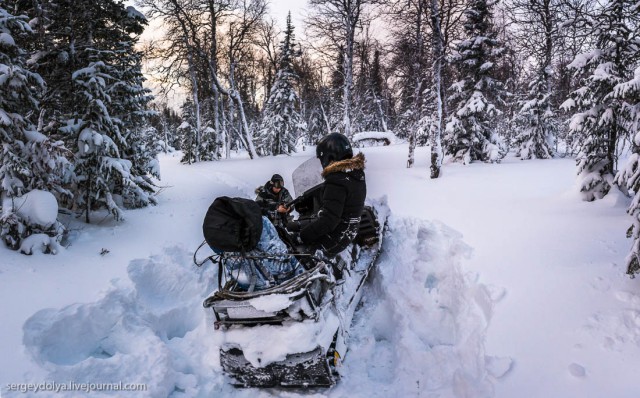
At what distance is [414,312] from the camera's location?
191 inches

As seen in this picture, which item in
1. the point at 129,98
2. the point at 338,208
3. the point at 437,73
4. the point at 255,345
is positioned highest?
the point at 437,73

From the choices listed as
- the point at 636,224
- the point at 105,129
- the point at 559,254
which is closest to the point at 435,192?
the point at 559,254

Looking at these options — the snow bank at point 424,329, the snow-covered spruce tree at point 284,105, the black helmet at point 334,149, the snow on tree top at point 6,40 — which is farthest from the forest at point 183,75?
the snow-covered spruce tree at point 284,105

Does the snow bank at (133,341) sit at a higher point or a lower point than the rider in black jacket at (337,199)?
lower

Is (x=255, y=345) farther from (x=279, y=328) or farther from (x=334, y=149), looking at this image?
(x=334, y=149)

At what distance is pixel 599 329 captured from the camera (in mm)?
3361

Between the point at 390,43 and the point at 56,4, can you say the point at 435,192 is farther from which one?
the point at 56,4

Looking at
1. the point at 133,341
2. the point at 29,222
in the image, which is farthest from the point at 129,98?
the point at 133,341

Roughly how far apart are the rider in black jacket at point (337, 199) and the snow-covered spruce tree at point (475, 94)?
554 inches

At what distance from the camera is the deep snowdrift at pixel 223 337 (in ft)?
11.7

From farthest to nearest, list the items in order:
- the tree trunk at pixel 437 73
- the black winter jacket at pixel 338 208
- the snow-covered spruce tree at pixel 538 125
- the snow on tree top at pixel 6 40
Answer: the snow-covered spruce tree at pixel 538 125, the tree trunk at pixel 437 73, the snow on tree top at pixel 6 40, the black winter jacket at pixel 338 208

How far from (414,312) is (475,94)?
49.5 feet

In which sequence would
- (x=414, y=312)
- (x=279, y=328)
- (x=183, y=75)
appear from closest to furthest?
(x=279, y=328)
(x=414, y=312)
(x=183, y=75)

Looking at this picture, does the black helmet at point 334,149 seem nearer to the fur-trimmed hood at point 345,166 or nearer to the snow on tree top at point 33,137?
the fur-trimmed hood at point 345,166
